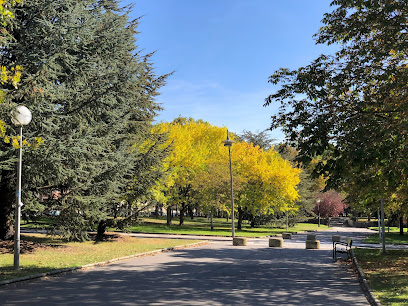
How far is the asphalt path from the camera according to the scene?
7.98m

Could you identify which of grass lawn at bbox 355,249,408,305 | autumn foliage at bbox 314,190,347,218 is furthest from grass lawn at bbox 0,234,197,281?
autumn foliage at bbox 314,190,347,218

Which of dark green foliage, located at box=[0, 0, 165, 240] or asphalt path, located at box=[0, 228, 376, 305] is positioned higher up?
dark green foliage, located at box=[0, 0, 165, 240]

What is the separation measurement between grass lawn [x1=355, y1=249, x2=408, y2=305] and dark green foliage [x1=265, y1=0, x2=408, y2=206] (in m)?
2.60

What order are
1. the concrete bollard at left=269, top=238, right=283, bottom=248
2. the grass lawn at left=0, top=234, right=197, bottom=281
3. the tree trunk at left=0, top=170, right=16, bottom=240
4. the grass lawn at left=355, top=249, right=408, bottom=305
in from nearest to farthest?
1. the grass lawn at left=355, top=249, right=408, bottom=305
2. the grass lawn at left=0, top=234, right=197, bottom=281
3. the tree trunk at left=0, top=170, right=16, bottom=240
4. the concrete bollard at left=269, top=238, right=283, bottom=248

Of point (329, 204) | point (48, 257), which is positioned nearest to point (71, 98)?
point (48, 257)

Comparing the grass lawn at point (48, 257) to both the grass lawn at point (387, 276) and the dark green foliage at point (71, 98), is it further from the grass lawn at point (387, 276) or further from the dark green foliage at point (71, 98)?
the grass lawn at point (387, 276)

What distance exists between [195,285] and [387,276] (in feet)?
18.4

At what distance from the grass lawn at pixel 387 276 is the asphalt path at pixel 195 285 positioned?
0.46m

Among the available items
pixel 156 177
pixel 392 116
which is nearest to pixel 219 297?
pixel 392 116

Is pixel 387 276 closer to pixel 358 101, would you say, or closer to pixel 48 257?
pixel 358 101

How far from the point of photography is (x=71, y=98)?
15.6 metres

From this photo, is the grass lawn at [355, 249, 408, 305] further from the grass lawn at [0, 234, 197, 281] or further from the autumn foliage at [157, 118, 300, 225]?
the autumn foliage at [157, 118, 300, 225]

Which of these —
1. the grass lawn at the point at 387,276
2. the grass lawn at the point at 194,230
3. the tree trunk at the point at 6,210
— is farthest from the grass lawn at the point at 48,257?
the grass lawn at the point at 387,276

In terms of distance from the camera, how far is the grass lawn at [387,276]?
792cm
